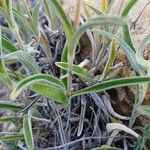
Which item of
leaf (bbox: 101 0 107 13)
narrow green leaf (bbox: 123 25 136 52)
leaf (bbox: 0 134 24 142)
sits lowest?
leaf (bbox: 0 134 24 142)

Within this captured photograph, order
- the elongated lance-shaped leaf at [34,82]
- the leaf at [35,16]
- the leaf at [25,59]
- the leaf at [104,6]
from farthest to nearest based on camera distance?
the leaf at [35,16], the leaf at [104,6], the leaf at [25,59], the elongated lance-shaped leaf at [34,82]

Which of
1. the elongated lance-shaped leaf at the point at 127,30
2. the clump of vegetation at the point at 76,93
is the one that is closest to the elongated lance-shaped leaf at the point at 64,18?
the clump of vegetation at the point at 76,93

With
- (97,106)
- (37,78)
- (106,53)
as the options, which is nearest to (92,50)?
(106,53)

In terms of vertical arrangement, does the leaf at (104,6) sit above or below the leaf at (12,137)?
above

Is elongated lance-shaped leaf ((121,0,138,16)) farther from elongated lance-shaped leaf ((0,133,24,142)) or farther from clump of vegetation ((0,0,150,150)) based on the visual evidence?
elongated lance-shaped leaf ((0,133,24,142))

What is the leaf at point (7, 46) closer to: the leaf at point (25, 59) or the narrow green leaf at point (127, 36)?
the leaf at point (25, 59)

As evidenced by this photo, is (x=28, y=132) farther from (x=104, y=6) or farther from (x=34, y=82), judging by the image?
(x=104, y=6)

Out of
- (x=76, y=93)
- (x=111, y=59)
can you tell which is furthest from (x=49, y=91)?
(x=111, y=59)

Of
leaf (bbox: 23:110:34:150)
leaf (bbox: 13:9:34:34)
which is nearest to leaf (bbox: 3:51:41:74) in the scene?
leaf (bbox: 23:110:34:150)
